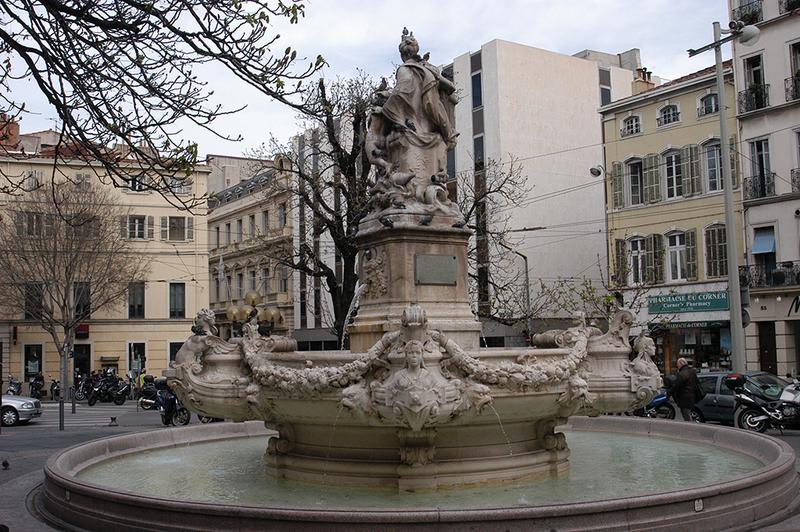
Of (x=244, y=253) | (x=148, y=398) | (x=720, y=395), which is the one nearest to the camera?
(x=720, y=395)

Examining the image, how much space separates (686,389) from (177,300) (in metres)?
38.6

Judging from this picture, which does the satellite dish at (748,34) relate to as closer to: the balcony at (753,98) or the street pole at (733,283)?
the street pole at (733,283)

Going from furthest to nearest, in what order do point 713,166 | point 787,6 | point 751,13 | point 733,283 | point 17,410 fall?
point 713,166
point 751,13
point 787,6
point 17,410
point 733,283

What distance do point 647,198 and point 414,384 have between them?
111 feet

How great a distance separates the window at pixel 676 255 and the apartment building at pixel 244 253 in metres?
24.6

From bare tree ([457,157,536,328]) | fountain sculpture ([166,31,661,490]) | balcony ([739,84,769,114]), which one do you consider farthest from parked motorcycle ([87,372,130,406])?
fountain sculpture ([166,31,661,490])

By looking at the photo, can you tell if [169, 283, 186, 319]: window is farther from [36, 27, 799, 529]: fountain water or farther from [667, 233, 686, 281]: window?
[36, 27, 799, 529]: fountain water

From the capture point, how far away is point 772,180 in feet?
112

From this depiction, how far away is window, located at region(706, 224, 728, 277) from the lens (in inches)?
1410

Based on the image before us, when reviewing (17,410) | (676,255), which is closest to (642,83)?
(676,255)

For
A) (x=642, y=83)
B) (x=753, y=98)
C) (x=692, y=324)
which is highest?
(x=642, y=83)

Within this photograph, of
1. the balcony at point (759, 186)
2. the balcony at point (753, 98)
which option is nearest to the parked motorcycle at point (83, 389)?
the balcony at point (759, 186)

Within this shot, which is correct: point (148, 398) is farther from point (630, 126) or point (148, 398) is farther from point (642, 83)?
point (642, 83)

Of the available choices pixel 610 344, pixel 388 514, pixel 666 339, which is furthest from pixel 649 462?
pixel 666 339
